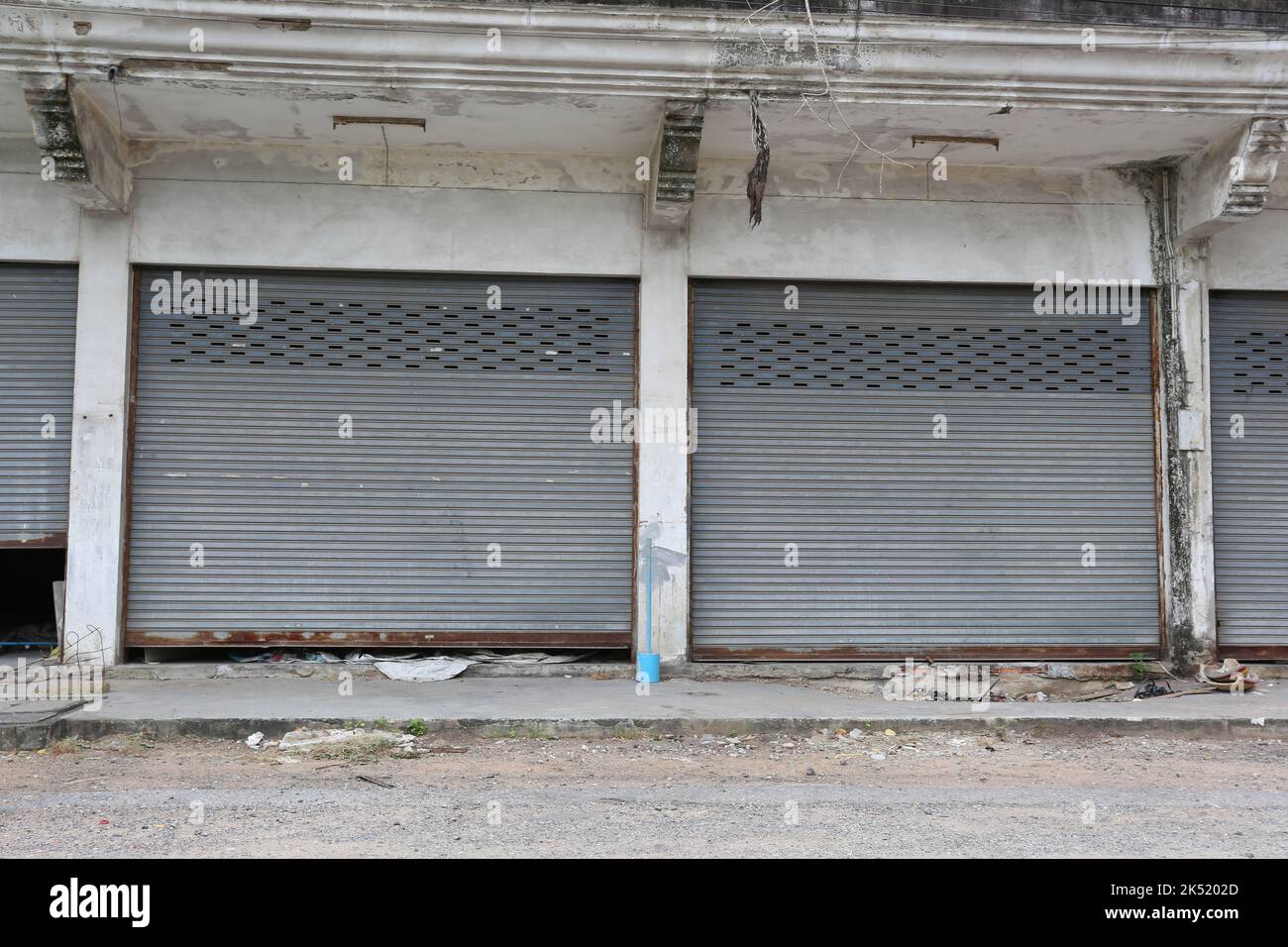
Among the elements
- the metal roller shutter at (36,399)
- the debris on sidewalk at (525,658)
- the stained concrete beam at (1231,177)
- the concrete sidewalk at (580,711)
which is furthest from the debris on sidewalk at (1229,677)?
the metal roller shutter at (36,399)

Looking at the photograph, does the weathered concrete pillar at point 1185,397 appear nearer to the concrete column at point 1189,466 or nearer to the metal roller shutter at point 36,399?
the concrete column at point 1189,466

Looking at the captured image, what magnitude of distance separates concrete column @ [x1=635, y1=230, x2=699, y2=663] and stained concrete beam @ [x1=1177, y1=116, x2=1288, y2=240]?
4403 millimetres

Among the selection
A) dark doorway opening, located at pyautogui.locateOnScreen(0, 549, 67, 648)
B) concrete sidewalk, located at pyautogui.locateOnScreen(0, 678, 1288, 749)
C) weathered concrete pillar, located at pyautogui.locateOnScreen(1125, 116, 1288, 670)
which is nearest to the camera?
concrete sidewalk, located at pyautogui.locateOnScreen(0, 678, 1288, 749)

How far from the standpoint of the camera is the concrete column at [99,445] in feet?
27.2

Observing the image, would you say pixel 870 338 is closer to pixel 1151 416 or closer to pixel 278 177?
pixel 1151 416

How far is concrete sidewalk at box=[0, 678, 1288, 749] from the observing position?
6816mm

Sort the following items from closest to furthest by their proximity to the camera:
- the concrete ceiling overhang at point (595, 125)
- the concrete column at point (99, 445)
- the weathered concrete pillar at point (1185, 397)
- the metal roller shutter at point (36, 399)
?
the concrete ceiling overhang at point (595, 125) → the concrete column at point (99, 445) → the metal roller shutter at point (36, 399) → the weathered concrete pillar at point (1185, 397)

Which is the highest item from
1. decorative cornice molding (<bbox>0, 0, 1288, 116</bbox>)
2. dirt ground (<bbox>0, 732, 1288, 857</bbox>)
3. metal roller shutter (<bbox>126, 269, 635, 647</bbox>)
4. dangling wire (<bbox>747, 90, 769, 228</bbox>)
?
decorative cornice molding (<bbox>0, 0, 1288, 116</bbox>)

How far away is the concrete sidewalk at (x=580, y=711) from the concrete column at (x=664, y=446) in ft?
2.02

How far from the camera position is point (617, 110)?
26.0 feet

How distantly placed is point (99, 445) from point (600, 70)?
502cm

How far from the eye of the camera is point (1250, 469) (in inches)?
364

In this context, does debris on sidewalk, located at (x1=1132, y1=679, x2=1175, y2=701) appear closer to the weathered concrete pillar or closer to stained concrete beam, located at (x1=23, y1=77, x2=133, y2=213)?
the weathered concrete pillar

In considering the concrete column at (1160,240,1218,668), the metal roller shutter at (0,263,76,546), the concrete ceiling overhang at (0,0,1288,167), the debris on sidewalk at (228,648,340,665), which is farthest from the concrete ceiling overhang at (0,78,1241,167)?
the debris on sidewalk at (228,648,340,665)
